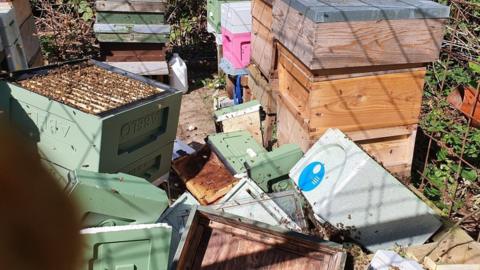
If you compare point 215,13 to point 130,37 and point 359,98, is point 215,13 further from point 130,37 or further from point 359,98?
point 359,98

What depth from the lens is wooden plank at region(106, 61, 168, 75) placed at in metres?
5.88

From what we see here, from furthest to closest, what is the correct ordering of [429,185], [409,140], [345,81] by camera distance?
[429,185] < [409,140] < [345,81]

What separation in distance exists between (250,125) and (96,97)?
1815mm

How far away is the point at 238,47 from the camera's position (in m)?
5.34

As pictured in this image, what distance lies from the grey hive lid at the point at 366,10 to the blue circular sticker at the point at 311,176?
90 centimetres

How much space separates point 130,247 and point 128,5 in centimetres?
397

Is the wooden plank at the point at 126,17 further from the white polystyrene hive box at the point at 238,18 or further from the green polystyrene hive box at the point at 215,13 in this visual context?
the white polystyrene hive box at the point at 238,18

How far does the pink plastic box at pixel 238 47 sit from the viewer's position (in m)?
5.28

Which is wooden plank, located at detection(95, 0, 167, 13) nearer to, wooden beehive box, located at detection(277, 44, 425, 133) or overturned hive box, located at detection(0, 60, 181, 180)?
overturned hive box, located at detection(0, 60, 181, 180)

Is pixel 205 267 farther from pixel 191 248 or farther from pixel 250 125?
pixel 250 125

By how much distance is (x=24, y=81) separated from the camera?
3.19 metres

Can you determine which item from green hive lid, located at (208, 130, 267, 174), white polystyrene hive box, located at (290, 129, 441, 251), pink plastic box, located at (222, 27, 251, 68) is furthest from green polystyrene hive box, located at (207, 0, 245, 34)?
white polystyrene hive box, located at (290, 129, 441, 251)

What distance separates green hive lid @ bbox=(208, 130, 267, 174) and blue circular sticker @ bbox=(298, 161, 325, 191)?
66 cm

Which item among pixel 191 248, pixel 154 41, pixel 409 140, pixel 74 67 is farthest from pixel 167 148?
pixel 154 41
